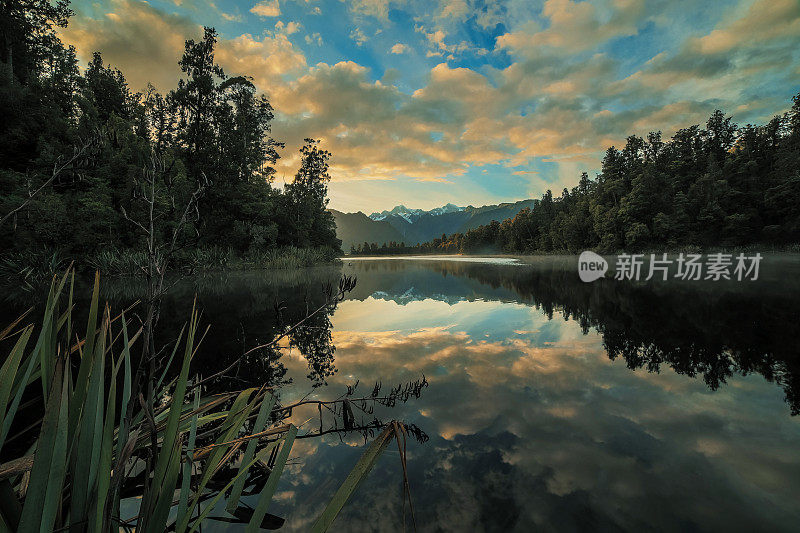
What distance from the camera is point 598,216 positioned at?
189 feet

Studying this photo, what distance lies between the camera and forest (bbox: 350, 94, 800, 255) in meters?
45.7

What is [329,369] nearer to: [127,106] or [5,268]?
[5,268]

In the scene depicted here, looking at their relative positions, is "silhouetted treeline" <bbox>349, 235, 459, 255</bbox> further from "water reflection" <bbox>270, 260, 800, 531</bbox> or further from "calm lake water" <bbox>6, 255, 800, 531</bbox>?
"water reflection" <bbox>270, 260, 800, 531</bbox>

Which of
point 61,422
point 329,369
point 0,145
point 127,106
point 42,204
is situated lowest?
point 329,369

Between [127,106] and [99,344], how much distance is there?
45.1 m

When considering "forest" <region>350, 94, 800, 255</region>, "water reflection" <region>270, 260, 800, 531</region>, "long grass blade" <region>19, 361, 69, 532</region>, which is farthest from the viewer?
"forest" <region>350, 94, 800, 255</region>

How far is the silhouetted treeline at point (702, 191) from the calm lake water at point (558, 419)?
55.0m

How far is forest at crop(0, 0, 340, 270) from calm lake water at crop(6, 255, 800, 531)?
45.9 ft

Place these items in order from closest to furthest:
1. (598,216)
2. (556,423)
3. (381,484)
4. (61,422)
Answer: (61,422), (381,484), (556,423), (598,216)

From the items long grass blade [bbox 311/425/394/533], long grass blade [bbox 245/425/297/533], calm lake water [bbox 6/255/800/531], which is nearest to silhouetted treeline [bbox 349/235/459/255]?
calm lake water [bbox 6/255/800/531]

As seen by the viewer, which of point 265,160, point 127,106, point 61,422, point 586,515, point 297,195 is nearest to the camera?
point 61,422

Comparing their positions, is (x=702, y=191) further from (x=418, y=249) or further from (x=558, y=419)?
(x=418, y=249)

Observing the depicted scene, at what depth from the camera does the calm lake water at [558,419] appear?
2.37 m

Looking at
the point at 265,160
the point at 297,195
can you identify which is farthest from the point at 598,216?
the point at 265,160
